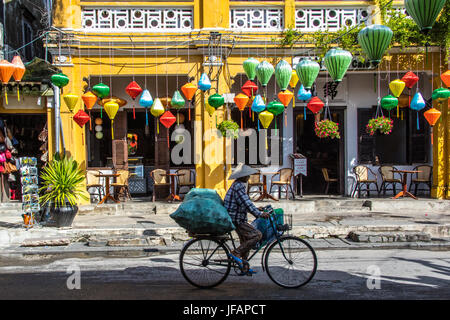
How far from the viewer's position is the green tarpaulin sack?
5.48m

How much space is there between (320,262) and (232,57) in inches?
281

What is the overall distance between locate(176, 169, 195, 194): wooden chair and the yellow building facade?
2.07 ft

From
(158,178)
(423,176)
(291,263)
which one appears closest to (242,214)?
(291,263)

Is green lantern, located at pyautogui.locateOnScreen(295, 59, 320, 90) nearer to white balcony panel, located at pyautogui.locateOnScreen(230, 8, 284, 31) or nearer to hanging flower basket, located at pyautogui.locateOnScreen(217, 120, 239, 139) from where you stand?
hanging flower basket, located at pyautogui.locateOnScreen(217, 120, 239, 139)

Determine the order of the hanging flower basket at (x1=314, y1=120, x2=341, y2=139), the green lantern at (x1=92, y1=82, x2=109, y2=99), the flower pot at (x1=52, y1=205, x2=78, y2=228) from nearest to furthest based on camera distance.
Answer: the flower pot at (x1=52, y1=205, x2=78, y2=228)
the green lantern at (x1=92, y1=82, x2=109, y2=99)
the hanging flower basket at (x1=314, y1=120, x2=341, y2=139)

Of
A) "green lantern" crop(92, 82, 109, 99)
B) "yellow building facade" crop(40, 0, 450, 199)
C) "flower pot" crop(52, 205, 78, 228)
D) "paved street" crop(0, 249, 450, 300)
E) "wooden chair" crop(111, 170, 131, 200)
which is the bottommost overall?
"paved street" crop(0, 249, 450, 300)

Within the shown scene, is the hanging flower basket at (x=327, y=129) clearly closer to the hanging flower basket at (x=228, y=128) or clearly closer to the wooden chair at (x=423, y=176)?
the hanging flower basket at (x=228, y=128)

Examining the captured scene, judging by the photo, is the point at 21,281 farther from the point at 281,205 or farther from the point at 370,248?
the point at 281,205

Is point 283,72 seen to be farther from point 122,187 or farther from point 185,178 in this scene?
point 122,187

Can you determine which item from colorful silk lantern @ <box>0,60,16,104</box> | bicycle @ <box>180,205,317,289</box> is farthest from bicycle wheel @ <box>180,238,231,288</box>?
colorful silk lantern @ <box>0,60,16,104</box>

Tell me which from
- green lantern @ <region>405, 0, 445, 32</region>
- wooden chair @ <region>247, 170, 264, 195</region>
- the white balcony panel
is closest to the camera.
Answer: green lantern @ <region>405, 0, 445, 32</region>

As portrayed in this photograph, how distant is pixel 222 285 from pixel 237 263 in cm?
50

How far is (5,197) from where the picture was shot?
12.6 metres

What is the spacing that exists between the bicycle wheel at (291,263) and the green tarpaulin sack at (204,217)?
74 centimetres
